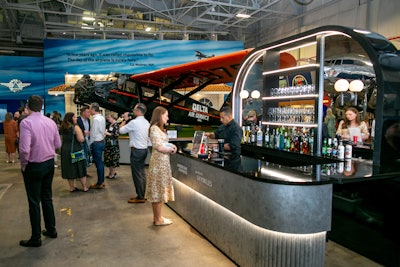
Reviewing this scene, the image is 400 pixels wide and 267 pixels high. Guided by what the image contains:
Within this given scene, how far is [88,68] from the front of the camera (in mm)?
14414

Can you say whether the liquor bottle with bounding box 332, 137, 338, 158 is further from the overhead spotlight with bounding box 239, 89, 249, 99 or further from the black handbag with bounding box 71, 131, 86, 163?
the black handbag with bounding box 71, 131, 86, 163

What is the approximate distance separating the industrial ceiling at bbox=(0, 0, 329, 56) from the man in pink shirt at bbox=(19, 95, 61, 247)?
1056cm

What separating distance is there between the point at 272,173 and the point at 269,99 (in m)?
2.62

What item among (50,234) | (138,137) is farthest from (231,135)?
(50,234)

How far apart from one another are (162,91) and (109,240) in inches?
265

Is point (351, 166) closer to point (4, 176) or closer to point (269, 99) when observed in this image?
point (269, 99)

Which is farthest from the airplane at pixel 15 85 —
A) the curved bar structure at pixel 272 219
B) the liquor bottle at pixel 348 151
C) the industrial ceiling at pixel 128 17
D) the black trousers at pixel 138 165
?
the liquor bottle at pixel 348 151

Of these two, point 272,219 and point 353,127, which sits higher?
point 353,127

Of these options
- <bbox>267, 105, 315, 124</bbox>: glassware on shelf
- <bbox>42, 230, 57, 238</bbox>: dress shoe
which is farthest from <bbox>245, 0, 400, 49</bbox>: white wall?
<bbox>42, 230, 57, 238</bbox>: dress shoe

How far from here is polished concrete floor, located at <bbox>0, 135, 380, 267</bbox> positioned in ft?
10.1

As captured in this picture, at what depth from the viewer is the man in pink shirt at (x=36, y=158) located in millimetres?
3197

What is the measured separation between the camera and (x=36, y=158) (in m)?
3.27

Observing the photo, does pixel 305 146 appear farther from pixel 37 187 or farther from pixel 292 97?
pixel 37 187

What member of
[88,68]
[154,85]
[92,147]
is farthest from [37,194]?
[88,68]
